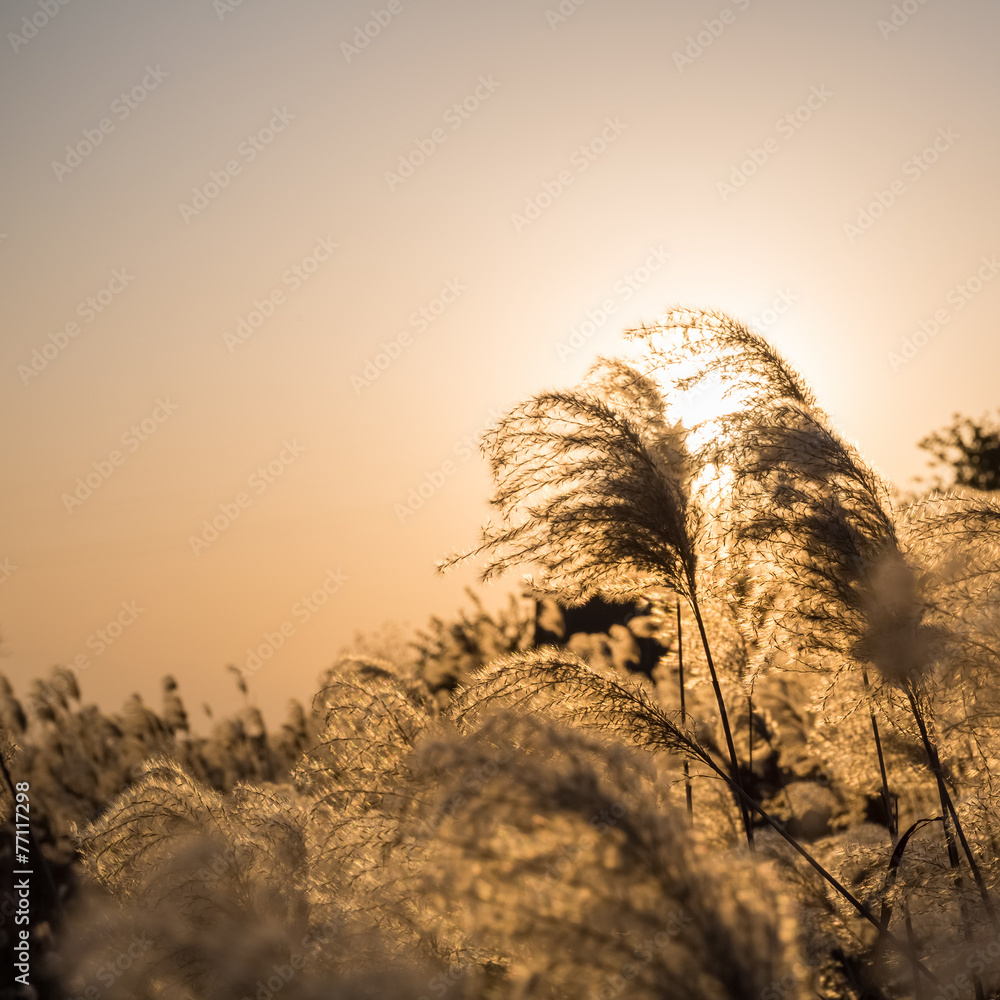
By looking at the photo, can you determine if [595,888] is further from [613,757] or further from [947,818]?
[947,818]

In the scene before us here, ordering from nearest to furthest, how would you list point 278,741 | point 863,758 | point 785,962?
point 785,962
point 863,758
point 278,741

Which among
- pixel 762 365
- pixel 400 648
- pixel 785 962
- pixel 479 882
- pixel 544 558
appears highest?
pixel 400 648

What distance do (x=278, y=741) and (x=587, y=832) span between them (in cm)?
1208

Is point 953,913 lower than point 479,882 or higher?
lower

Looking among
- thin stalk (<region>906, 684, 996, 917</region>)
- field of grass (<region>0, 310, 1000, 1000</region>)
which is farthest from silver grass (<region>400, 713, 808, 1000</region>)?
thin stalk (<region>906, 684, 996, 917</region>)

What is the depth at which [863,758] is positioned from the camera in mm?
6488

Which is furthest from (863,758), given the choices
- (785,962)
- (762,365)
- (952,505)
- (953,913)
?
(785,962)

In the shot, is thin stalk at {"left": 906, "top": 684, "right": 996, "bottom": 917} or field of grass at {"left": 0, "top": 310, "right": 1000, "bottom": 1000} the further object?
thin stalk at {"left": 906, "top": 684, "right": 996, "bottom": 917}

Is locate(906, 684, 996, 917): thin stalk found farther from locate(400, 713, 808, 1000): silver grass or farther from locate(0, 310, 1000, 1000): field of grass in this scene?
locate(400, 713, 808, 1000): silver grass

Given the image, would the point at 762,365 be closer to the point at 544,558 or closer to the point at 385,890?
the point at 544,558

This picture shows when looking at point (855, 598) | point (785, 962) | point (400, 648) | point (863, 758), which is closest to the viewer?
point (785, 962)

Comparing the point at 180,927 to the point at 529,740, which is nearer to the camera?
the point at 529,740

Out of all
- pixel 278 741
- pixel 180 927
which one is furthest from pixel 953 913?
pixel 278 741

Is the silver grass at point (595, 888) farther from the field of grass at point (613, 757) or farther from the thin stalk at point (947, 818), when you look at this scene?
the thin stalk at point (947, 818)
